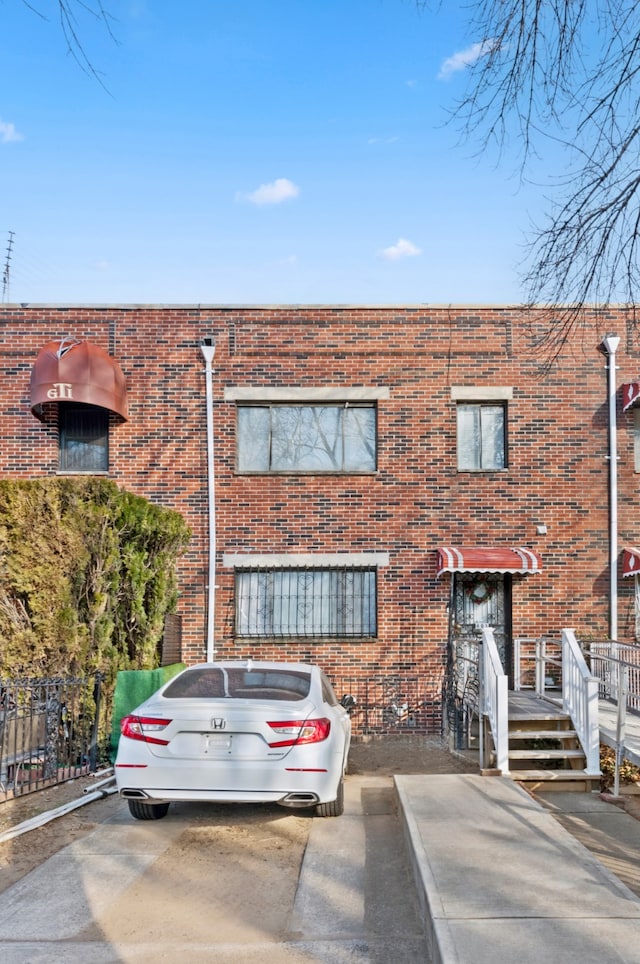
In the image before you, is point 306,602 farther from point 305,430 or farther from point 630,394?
point 630,394

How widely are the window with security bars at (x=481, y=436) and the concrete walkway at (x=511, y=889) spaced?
736 centimetres

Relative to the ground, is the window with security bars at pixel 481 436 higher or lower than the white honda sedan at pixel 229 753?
higher

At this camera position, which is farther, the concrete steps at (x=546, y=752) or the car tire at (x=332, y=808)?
the concrete steps at (x=546, y=752)

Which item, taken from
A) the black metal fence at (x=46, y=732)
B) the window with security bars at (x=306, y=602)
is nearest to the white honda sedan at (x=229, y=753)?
the black metal fence at (x=46, y=732)

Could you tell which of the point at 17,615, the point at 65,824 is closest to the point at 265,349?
the point at 17,615

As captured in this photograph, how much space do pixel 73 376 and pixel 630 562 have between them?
9.13 meters

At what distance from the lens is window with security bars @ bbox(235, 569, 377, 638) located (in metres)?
13.2

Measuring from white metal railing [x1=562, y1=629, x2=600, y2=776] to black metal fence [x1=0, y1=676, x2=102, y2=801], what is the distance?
218 inches

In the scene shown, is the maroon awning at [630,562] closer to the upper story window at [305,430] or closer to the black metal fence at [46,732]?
the upper story window at [305,430]

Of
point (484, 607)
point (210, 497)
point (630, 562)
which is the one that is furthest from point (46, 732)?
point (630, 562)

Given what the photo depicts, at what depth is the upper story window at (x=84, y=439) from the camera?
1356cm

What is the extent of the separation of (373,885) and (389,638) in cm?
779

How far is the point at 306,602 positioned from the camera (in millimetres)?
13266

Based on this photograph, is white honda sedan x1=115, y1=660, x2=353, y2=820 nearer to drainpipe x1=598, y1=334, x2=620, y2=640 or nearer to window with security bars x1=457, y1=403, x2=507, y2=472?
window with security bars x1=457, y1=403, x2=507, y2=472
